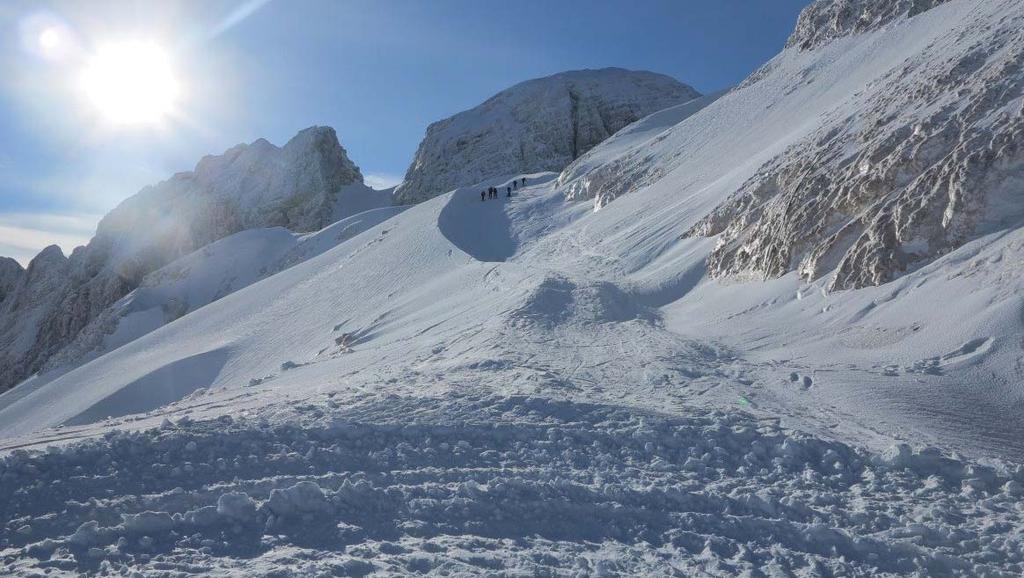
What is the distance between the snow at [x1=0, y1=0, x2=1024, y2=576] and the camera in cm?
490

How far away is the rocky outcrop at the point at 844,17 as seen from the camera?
3475 centimetres

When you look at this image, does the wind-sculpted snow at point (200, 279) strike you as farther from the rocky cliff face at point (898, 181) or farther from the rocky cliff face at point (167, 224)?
the rocky cliff face at point (898, 181)

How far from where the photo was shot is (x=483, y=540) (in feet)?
16.6

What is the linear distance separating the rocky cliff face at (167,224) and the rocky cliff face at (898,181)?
6007cm

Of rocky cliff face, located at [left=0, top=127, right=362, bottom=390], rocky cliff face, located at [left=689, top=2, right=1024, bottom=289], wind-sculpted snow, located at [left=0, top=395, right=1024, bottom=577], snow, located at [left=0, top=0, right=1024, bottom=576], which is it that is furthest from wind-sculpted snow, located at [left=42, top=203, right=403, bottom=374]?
wind-sculpted snow, located at [left=0, top=395, right=1024, bottom=577]

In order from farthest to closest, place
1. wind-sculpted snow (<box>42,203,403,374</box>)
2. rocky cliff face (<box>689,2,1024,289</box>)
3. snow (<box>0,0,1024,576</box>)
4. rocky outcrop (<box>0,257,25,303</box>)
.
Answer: rocky outcrop (<box>0,257,25,303</box>)
wind-sculpted snow (<box>42,203,403,374</box>)
rocky cliff face (<box>689,2,1024,289</box>)
snow (<box>0,0,1024,576</box>)

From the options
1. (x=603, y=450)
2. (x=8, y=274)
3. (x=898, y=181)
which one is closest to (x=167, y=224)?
(x=8, y=274)

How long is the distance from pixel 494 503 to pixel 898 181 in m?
12.1

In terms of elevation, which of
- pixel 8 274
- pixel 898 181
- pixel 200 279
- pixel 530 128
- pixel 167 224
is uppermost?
pixel 530 128

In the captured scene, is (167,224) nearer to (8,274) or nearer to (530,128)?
(8,274)

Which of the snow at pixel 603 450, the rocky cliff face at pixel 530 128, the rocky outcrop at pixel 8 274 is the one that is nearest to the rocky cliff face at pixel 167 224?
the rocky outcrop at pixel 8 274

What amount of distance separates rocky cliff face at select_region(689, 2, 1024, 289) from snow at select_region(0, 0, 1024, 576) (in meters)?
0.55

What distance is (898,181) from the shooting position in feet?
44.3

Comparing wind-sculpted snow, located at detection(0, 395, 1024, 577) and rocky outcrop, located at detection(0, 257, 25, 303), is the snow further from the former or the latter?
rocky outcrop, located at detection(0, 257, 25, 303)
